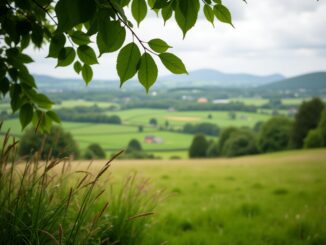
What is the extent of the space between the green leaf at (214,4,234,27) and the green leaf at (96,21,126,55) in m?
0.62

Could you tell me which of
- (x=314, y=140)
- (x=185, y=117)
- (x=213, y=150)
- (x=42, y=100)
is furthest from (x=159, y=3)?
(x=185, y=117)

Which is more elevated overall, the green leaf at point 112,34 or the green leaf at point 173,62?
the green leaf at point 112,34

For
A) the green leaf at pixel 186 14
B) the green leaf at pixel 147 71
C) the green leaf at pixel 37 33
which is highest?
the green leaf at pixel 37 33

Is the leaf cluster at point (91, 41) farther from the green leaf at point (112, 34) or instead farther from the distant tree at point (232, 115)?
the distant tree at point (232, 115)

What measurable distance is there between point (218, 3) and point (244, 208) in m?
5.38

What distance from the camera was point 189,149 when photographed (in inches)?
3410

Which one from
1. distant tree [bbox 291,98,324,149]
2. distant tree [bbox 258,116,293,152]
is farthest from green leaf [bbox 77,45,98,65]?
distant tree [bbox 258,116,293,152]

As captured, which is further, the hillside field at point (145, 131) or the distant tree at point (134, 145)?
the distant tree at point (134, 145)

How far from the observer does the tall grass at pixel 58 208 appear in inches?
80.6

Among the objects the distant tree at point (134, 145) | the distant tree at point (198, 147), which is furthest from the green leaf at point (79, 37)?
the distant tree at point (134, 145)

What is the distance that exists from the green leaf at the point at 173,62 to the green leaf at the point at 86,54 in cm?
67

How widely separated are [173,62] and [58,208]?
1.30 m

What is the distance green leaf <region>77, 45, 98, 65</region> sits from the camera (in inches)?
77.5

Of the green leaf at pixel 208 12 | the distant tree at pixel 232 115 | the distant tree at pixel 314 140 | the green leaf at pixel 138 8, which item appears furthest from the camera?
the distant tree at pixel 232 115
